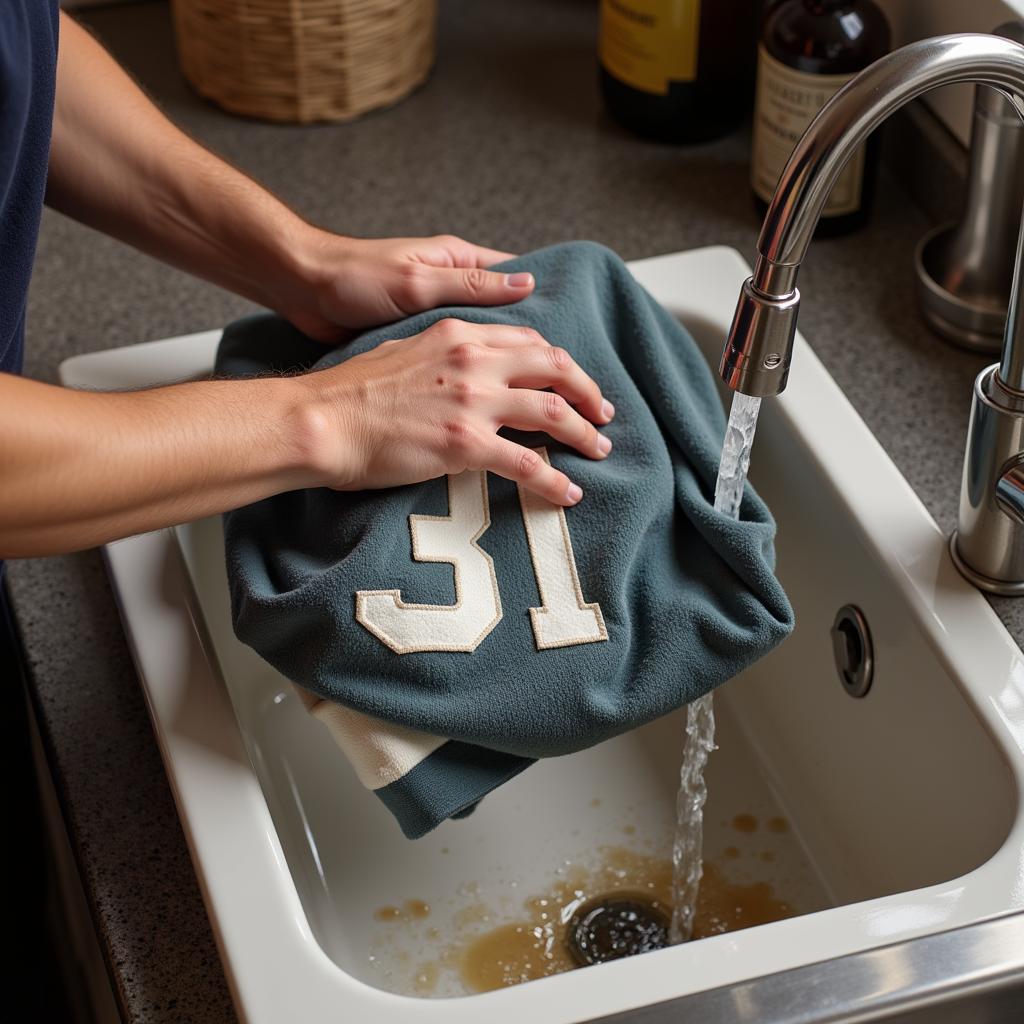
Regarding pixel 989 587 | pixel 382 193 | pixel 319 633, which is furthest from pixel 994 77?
pixel 382 193

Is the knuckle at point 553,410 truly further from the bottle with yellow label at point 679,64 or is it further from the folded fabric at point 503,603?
the bottle with yellow label at point 679,64

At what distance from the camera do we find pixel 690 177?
1.20 m

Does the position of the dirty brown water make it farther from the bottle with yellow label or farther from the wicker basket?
the wicker basket

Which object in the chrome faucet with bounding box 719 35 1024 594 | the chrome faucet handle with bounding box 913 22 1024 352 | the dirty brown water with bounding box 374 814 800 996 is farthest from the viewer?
the chrome faucet handle with bounding box 913 22 1024 352

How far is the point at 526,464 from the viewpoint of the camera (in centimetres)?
76

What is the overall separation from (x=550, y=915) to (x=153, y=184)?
0.52 m

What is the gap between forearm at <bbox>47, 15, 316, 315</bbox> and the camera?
2.91 ft

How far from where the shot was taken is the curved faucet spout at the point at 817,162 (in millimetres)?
581

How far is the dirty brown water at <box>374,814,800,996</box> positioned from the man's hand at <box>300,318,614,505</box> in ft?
0.84

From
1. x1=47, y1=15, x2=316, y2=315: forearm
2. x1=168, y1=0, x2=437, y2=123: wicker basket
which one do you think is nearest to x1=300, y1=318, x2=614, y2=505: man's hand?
x1=47, y1=15, x2=316, y2=315: forearm

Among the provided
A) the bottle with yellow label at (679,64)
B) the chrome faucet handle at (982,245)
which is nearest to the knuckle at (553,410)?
the chrome faucet handle at (982,245)

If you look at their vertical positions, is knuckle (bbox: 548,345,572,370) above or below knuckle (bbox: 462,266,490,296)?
above

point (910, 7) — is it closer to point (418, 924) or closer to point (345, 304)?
point (345, 304)

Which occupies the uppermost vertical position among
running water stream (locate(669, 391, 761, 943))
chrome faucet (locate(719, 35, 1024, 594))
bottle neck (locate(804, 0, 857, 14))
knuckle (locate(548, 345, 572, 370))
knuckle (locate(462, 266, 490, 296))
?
chrome faucet (locate(719, 35, 1024, 594))
